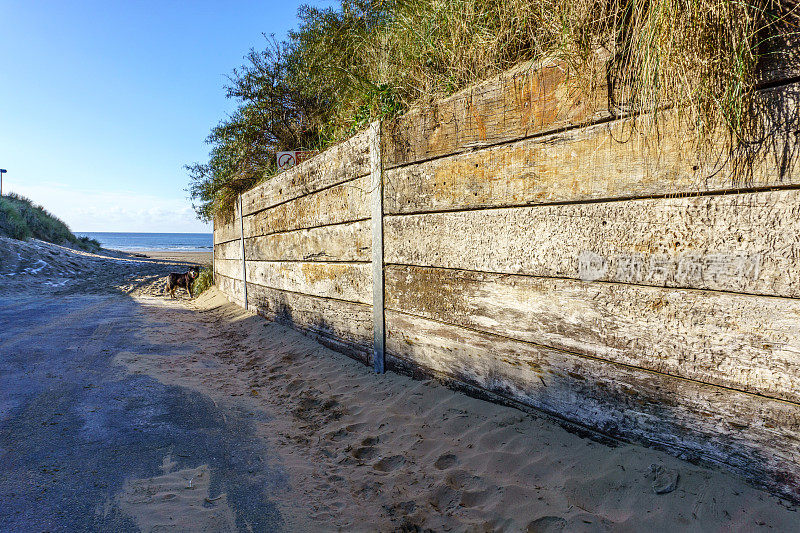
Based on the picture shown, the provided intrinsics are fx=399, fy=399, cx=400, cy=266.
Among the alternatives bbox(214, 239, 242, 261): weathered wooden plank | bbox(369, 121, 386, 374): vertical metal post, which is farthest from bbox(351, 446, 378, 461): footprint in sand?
bbox(214, 239, 242, 261): weathered wooden plank

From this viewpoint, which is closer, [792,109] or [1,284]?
[792,109]

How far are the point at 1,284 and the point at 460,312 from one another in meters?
13.3

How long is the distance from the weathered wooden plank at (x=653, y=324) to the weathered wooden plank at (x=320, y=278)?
3.89ft

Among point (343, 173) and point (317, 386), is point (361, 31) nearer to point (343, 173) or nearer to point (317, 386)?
point (343, 173)

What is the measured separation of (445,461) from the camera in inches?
88.5

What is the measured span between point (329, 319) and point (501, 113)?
2719 millimetres

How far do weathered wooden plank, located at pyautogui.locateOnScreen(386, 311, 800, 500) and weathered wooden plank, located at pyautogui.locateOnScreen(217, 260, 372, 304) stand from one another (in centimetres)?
111

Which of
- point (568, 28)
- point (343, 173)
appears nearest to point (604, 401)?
point (568, 28)

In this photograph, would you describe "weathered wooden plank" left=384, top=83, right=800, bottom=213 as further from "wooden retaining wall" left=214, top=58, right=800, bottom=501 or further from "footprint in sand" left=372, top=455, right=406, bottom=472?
"footprint in sand" left=372, top=455, right=406, bottom=472

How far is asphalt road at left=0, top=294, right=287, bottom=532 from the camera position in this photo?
197 cm

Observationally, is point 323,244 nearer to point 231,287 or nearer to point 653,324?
point 653,324

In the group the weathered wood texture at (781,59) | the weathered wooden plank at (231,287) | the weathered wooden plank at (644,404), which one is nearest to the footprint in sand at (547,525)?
the weathered wooden plank at (644,404)

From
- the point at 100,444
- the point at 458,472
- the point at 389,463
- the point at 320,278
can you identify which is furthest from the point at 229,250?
the point at 458,472

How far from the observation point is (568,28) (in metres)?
2.07
